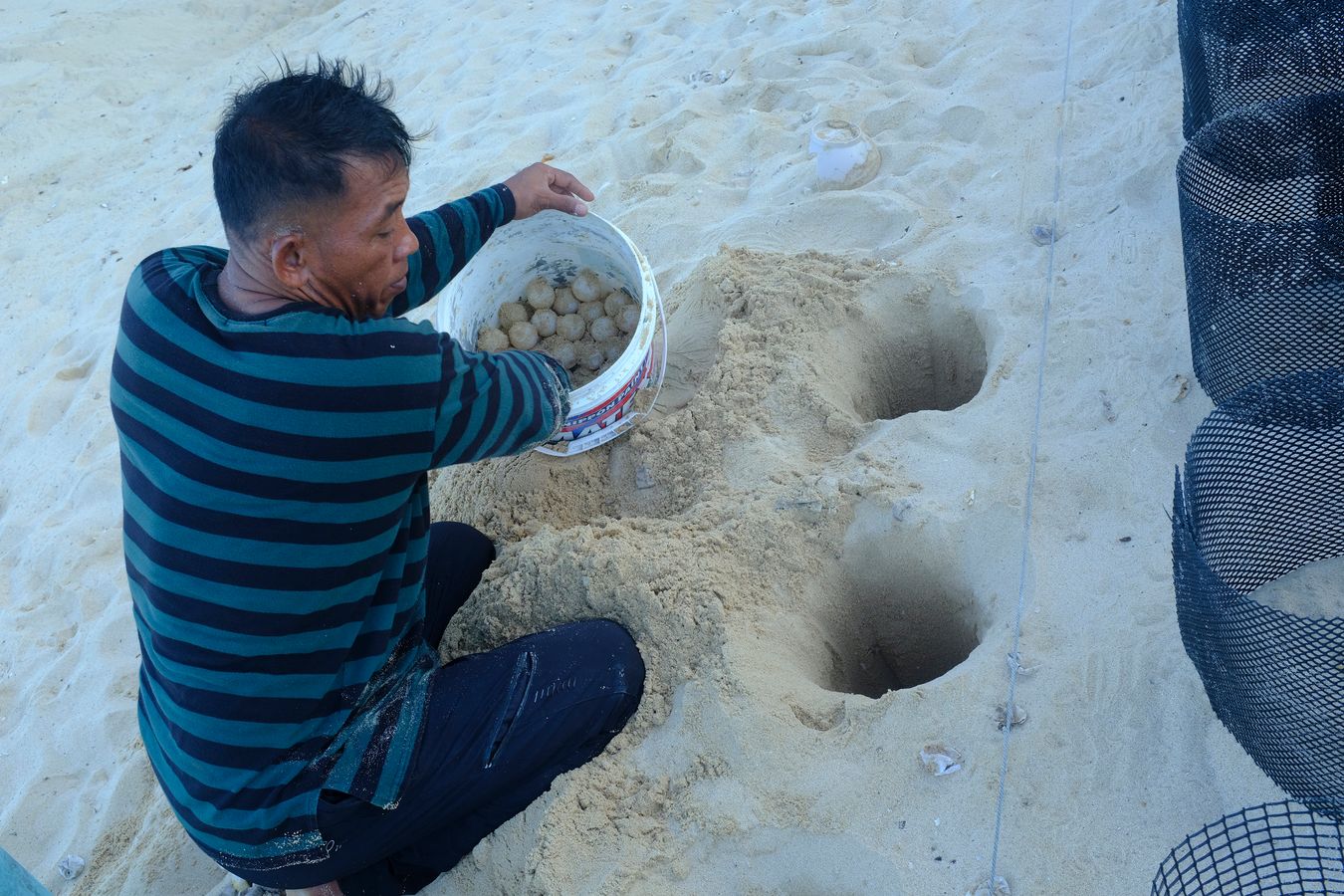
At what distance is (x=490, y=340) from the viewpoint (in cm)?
274

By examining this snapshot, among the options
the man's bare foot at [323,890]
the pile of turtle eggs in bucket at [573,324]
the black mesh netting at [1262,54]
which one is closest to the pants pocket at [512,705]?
the man's bare foot at [323,890]

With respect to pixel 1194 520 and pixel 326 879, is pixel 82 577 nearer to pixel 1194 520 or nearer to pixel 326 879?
pixel 326 879

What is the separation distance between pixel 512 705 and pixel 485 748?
0.09 metres

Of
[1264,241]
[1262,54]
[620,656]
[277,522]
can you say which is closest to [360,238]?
[277,522]

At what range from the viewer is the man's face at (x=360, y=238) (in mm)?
1632

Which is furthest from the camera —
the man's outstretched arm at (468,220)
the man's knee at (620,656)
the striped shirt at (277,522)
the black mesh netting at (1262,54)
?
the black mesh netting at (1262,54)

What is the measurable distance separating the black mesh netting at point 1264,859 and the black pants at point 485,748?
1.00 meters

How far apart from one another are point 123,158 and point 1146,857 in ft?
18.2

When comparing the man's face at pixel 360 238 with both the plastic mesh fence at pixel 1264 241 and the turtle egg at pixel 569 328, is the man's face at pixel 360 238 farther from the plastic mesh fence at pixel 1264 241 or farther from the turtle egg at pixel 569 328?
the plastic mesh fence at pixel 1264 241

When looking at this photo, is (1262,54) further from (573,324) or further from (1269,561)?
(573,324)

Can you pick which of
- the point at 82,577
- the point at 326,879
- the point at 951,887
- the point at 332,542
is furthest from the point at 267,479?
the point at 82,577

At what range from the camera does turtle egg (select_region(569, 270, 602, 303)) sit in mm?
2873

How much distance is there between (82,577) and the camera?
3051 millimetres

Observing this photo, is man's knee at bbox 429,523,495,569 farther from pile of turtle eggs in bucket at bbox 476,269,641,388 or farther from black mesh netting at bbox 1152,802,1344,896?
black mesh netting at bbox 1152,802,1344,896
